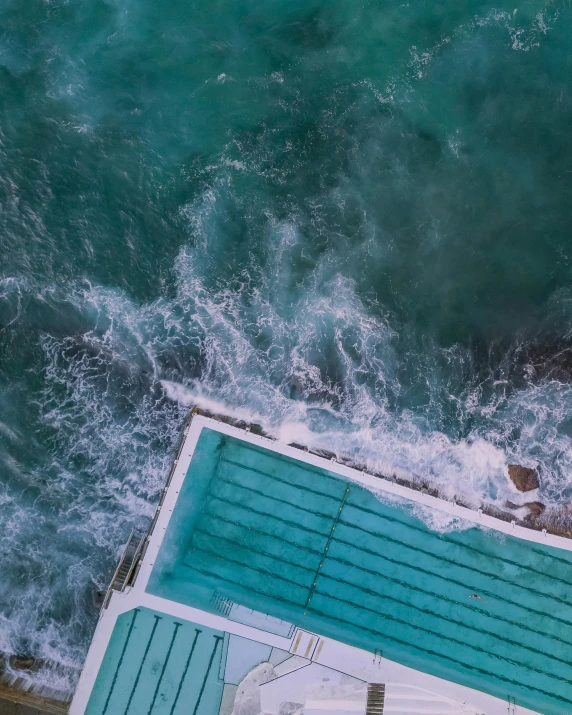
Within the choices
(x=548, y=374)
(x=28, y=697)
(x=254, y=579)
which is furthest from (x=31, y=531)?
(x=548, y=374)

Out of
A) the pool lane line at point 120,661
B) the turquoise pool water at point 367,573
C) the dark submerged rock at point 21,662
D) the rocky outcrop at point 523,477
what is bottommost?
the dark submerged rock at point 21,662

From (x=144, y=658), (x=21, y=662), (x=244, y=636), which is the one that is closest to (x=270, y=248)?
(x=244, y=636)

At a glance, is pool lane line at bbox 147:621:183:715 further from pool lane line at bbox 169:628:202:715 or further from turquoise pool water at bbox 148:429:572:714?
turquoise pool water at bbox 148:429:572:714

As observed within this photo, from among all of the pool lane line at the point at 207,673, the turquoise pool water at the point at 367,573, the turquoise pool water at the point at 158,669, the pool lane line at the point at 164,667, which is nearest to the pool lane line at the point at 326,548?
the turquoise pool water at the point at 367,573

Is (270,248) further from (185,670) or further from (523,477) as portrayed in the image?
(185,670)

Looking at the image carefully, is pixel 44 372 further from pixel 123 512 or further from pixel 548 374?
pixel 548 374

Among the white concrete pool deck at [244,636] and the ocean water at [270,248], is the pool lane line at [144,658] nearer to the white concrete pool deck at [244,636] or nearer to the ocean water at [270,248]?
the white concrete pool deck at [244,636]
